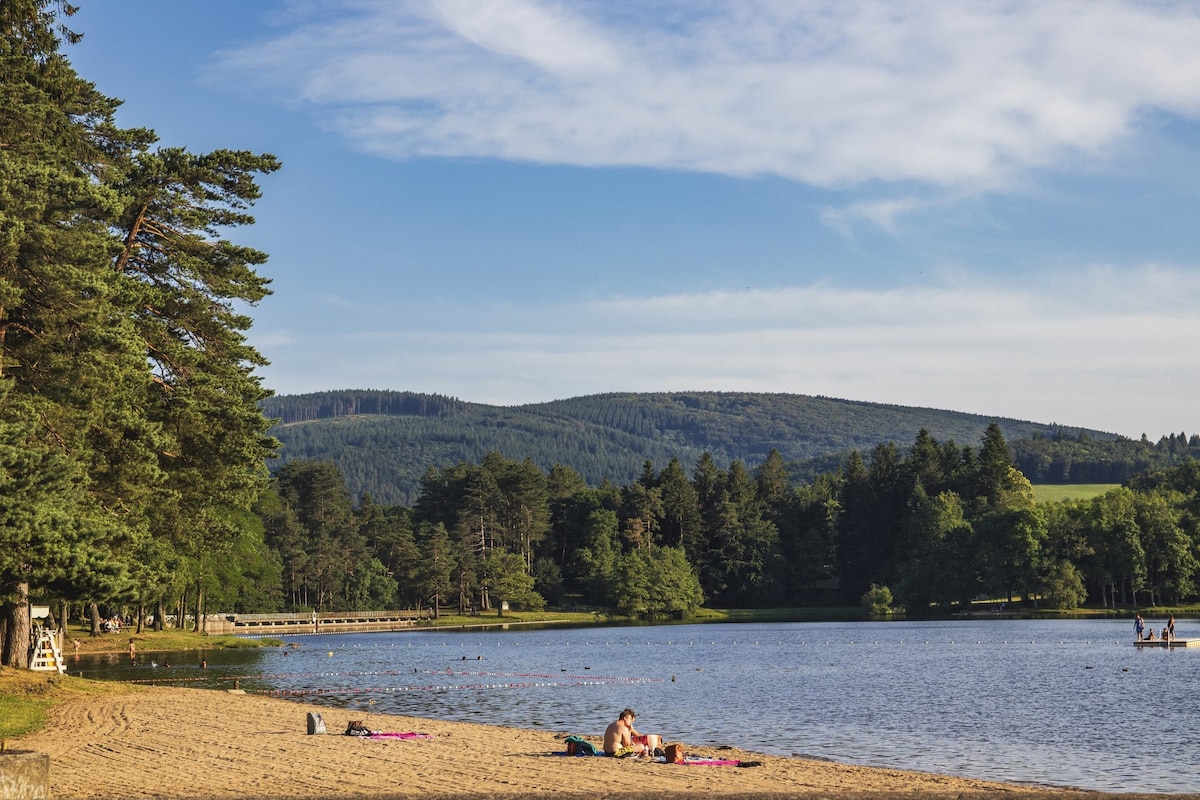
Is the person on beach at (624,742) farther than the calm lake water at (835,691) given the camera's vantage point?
No

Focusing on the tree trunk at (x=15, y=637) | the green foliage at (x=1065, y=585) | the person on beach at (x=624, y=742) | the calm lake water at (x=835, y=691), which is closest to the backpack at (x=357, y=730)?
the person on beach at (x=624, y=742)

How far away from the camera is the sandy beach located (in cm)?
2036

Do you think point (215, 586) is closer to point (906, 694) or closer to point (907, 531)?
point (906, 694)

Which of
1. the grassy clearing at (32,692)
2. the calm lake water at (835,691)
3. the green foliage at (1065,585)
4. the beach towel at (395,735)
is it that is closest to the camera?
the grassy clearing at (32,692)

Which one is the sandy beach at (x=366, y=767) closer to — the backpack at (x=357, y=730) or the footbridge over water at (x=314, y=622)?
the backpack at (x=357, y=730)

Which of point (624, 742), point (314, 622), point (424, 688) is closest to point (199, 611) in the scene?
point (314, 622)

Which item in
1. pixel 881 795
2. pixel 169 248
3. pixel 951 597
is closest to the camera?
pixel 881 795

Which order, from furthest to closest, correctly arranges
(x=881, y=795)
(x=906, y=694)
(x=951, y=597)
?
(x=951, y=597)
(x=906, y=694)
(x=881, y=795)

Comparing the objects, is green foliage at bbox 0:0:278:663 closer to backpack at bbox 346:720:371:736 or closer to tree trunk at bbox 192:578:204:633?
backpack at bbox 346:720:371:736

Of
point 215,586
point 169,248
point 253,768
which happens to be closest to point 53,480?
point 253,768

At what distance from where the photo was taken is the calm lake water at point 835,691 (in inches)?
1240

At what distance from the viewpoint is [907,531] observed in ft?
534

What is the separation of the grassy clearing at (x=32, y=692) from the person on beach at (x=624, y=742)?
1272 centimetres

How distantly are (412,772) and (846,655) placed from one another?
2246 inches
